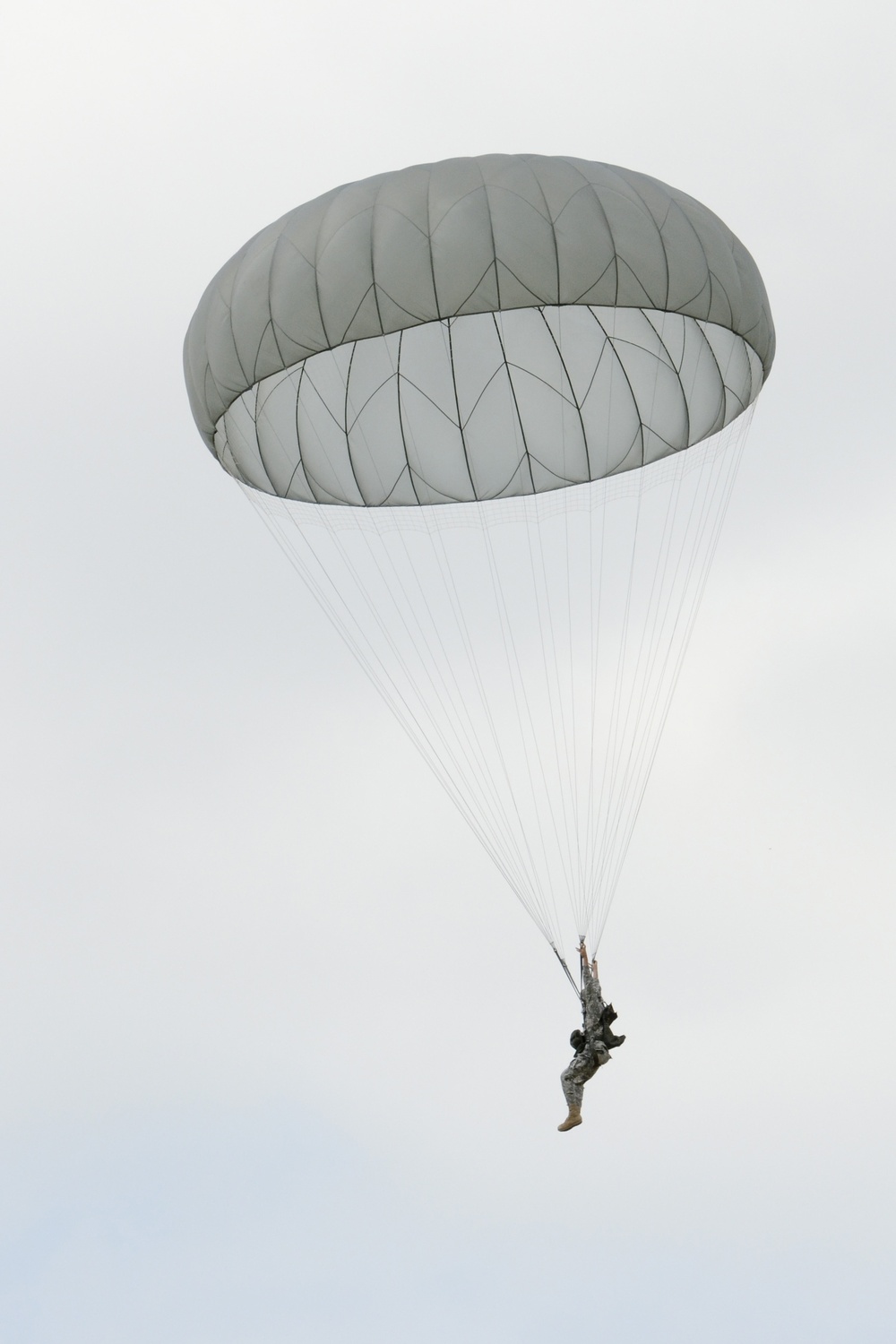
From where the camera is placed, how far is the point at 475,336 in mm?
20984

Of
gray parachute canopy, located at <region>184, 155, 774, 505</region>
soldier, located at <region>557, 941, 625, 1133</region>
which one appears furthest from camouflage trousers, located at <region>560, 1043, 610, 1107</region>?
gray parachute canopy, located at <region>184, 155, 774, 505</region>

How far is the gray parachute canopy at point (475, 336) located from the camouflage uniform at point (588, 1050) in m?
5.11

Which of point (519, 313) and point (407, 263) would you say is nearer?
point (407, 263)

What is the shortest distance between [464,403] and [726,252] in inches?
115

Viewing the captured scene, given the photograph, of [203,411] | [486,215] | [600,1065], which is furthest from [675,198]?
[600,1065]

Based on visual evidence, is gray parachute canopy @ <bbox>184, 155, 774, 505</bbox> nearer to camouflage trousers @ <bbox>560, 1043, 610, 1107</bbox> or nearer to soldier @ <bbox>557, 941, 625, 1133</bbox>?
soldier @ <bbox>557, 941, 625, 1133</bbox>

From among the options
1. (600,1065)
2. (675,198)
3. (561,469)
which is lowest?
(600,1065)

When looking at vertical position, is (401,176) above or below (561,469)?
above

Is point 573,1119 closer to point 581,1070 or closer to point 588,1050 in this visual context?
point 581,1070

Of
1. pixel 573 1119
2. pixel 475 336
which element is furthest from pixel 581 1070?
pixel 475 336

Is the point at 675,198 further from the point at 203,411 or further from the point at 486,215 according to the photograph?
the point at 203,411

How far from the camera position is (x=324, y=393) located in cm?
2108

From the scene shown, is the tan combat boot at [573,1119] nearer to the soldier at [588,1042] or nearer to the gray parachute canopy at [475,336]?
the soldier at [588,1042]

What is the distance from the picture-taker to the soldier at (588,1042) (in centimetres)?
1994
